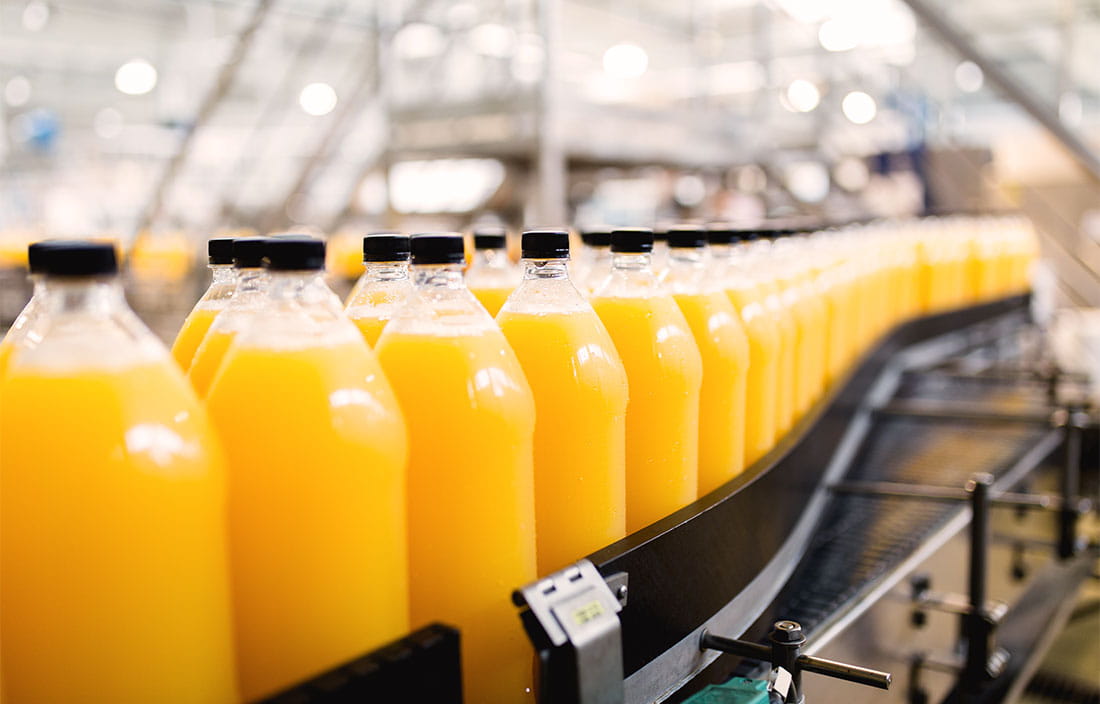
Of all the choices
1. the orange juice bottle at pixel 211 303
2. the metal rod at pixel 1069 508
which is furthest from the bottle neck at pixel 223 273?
the metal rod at pixel 1069 508

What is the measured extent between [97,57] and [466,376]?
42.2 ft

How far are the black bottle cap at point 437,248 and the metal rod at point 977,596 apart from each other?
106cm

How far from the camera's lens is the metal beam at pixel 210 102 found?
4.10m

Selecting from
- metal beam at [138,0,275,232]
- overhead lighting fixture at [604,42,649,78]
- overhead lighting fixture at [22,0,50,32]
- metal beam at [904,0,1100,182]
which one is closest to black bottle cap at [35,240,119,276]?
metal beam at [904,0,1100,182]

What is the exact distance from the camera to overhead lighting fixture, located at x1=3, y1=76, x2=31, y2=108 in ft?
32.8

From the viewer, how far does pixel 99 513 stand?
1.75 ft

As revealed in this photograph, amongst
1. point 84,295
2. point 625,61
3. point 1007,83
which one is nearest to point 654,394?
point 84,295

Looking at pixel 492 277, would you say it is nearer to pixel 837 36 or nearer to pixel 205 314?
pixel 205 314

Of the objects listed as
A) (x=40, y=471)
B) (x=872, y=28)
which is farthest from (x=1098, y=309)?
(x=872, y=28)

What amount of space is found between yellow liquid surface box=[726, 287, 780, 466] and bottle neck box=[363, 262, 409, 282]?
0.46m

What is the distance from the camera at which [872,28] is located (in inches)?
431

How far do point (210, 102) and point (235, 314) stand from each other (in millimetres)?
3913

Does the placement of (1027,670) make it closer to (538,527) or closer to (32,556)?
(538,527)

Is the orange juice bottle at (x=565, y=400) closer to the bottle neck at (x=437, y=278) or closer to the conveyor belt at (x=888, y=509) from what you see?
the bottle neck at (x=437, y=278)
